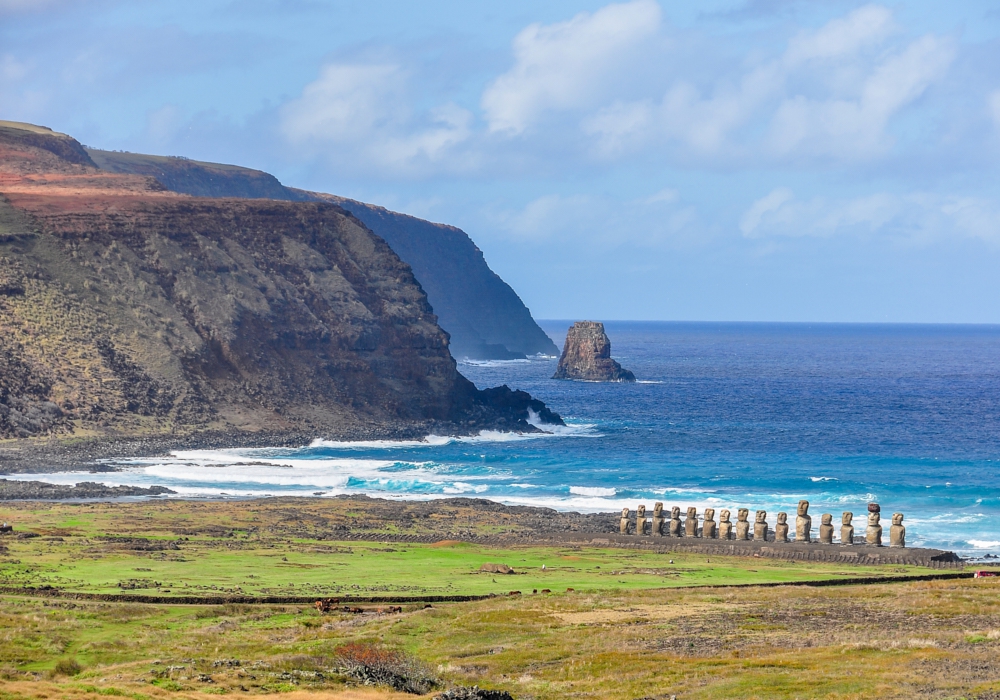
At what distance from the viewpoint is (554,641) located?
32594 millimetres

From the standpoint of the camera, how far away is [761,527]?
58.4 metres

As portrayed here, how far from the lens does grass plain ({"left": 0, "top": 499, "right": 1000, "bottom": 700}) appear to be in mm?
27531

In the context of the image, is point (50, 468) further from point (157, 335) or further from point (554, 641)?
point (554, 641)

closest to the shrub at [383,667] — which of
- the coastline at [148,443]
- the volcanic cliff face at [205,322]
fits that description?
the coastline at [148,443]

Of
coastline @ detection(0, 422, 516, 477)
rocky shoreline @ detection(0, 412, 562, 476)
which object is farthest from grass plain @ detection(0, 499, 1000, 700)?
rocky shoreline @ detection(0, 412, 562, 476)

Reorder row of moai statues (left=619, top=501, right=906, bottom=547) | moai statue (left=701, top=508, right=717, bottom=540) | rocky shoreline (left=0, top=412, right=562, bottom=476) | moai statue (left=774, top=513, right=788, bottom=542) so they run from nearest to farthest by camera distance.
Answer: row of moai statues (left=619, top=501, right=906, bottom=547) < moai statue (left=774, top=513, right=788, bottom=542) < moai statue (left=701, top=508, right=717, bottom=540) < rocky shoreline (left=0, top=412, right=562, bottom=476)

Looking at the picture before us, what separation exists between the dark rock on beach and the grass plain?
2282 centimetres

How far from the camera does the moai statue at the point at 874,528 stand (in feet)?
183

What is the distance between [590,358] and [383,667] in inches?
6116

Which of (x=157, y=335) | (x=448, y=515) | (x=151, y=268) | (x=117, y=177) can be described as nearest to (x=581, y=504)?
(x=448, y=515)

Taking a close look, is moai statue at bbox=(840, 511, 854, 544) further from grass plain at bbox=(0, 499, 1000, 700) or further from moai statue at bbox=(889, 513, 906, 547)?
grass plain at bbox=(0, 499, 1000, 700)

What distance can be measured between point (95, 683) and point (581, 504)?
51.1 metres

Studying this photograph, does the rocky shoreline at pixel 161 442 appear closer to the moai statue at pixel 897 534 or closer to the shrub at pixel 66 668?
the moai statue at pixel 897 534

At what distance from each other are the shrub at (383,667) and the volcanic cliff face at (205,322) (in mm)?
68426
